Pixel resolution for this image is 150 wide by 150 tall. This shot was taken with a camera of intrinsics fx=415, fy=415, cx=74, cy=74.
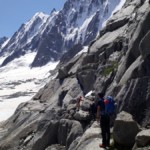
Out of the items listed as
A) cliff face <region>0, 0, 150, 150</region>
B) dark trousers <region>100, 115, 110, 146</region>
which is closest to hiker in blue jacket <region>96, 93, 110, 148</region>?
dark trousers <region>100, 115, 110, 146</region>

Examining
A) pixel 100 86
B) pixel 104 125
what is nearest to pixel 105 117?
pixel 104 125

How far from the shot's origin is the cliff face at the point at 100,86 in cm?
2464

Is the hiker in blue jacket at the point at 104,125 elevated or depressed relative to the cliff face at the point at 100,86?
depressed

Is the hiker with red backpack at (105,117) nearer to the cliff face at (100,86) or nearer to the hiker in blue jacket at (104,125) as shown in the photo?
the hiker in blue jacket at (104,125)

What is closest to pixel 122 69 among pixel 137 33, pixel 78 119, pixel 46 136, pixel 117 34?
pixel 137 33

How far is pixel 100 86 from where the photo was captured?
106 ft

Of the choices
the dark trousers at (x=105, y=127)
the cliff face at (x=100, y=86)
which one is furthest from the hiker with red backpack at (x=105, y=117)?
the cliff face at (x=100, y=86)

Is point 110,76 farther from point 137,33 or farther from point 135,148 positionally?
point 135,148

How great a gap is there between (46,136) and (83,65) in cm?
1626

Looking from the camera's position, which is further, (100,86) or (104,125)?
(100,86)

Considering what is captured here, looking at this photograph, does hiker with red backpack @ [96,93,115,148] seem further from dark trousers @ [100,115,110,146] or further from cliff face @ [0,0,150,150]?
cliff face @ [0,0,150,150]

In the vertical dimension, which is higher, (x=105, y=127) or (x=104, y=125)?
(x=104, y=125)

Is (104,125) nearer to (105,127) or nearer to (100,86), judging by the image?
(105,127)

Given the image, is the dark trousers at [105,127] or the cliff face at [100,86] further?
the cliff face at [100,86]
